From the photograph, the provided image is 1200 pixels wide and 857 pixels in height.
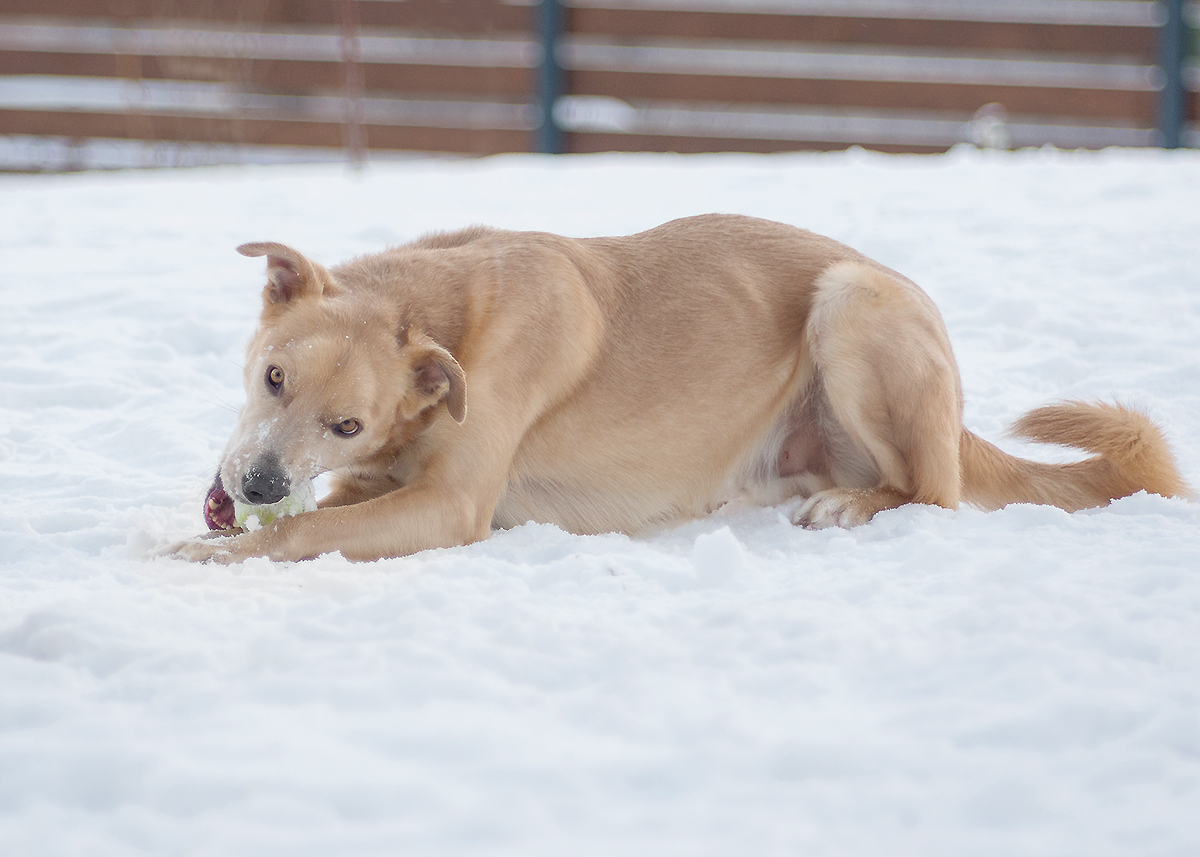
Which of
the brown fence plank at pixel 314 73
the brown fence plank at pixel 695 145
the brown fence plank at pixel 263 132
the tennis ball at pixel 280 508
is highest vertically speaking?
the brown fence plank at pixel 314 73

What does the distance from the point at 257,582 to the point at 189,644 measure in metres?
0.45

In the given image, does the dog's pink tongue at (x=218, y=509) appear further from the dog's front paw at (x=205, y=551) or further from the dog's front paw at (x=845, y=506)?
the dog's front paw at (x=845, y=506)

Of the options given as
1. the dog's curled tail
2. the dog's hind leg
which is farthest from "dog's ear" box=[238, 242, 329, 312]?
the dog's curled tail

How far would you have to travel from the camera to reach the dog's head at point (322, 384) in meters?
2.94

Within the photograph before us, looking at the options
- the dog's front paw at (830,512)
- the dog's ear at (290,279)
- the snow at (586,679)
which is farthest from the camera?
the dog's front paw at (830,512)

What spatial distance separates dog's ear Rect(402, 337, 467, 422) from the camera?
2.97 metres

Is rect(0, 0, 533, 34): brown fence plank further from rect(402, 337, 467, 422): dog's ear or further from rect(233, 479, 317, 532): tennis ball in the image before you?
rect(233, 479, 317, 532): tennis ball

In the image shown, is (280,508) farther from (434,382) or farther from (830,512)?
(830,512)

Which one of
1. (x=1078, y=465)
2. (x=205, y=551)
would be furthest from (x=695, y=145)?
(x=205, y=551)

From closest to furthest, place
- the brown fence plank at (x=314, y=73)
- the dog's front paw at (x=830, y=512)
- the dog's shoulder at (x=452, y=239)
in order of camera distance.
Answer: the dog's front paw at (x=830, y=512) → the dog's shoulder at (x=452, y=239) → the brown fence plank at (x=314, y=73)

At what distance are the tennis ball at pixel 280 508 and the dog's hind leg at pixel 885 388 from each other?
1.52 meters

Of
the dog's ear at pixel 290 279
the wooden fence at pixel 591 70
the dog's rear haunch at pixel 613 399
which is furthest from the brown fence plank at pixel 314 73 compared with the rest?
A: the dog's ear at pixel 290 279

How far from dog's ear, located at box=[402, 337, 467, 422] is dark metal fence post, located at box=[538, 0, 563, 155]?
7728 mm

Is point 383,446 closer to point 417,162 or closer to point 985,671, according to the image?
point 985,671
